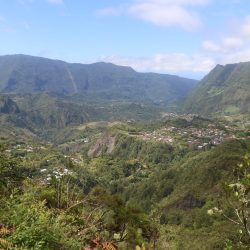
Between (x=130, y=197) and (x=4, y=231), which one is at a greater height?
(x=4, y=231)

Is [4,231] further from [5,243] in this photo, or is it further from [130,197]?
[130,197]

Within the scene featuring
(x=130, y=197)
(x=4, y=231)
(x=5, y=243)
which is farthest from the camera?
(x=130, y=197)

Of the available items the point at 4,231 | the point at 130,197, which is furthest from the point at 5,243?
the point at 130,197

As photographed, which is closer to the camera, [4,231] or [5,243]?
[5,243]

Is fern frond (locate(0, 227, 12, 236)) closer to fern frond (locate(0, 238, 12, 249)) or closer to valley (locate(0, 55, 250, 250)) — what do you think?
valley (locate(0, 55, 250, 250))

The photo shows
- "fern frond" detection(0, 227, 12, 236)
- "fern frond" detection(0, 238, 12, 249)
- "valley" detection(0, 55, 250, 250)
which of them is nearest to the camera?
"fern frond" detection(0, 238, 12, 249)

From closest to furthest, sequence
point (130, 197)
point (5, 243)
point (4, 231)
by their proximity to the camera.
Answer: point (5, 243) → point (4, 231) → point (130, 197)

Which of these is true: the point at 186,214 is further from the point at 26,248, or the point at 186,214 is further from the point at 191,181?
the point at 26,248

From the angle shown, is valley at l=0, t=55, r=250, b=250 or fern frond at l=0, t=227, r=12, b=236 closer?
fern frond at l=0, t=227, r=12, b=236

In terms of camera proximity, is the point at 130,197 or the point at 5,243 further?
the point at 130,197

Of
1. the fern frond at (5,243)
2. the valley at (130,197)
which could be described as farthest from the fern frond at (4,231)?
the fern frond at (5,243)

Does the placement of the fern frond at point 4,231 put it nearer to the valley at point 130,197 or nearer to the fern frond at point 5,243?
the valley at point 130,197

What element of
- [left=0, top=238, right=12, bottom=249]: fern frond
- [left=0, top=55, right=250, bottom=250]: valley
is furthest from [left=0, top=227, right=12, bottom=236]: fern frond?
[left=0, top=238, right=12, bottom=249]: fern frond
